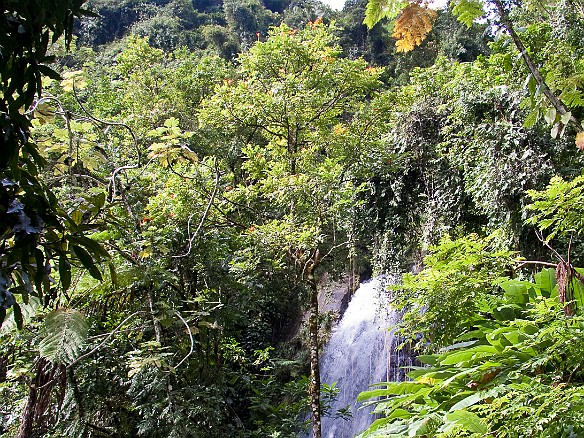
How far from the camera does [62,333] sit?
2607 mm

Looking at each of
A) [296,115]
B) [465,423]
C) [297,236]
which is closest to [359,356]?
[297,236]

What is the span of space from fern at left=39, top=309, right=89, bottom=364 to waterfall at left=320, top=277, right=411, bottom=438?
15.3 ft

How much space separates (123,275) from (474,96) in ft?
14.2

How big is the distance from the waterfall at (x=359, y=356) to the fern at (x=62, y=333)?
4.68m

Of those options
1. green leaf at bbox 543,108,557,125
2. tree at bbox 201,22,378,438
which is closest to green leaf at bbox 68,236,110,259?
green leaf at bbox 543,108,557,125

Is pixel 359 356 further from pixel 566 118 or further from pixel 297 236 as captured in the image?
pixel 566 118

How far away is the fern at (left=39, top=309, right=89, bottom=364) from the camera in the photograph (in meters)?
2.56

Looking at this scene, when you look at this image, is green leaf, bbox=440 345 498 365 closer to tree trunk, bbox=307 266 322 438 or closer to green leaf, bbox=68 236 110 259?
green leaf, bbox=68 236 110 259

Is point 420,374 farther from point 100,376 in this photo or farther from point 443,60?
point 443,60

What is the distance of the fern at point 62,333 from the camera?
2564 mm

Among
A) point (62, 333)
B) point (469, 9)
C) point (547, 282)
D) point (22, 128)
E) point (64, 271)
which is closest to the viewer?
point (22, 128)

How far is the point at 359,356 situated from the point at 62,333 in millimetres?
6029

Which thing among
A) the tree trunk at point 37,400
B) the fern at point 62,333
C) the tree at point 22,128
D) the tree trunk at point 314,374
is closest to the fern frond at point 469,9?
the tree at point 22,128

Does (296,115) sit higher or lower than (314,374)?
higher
